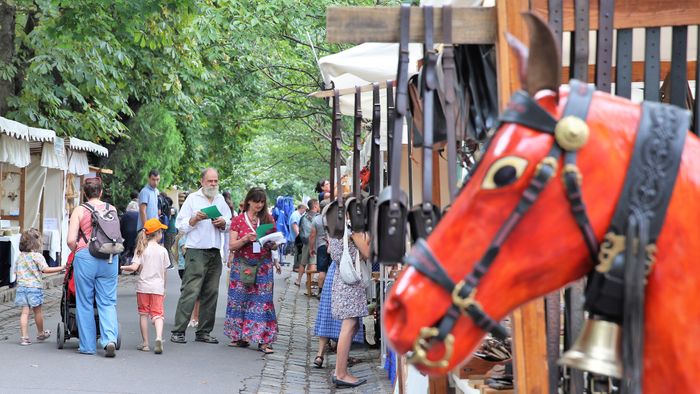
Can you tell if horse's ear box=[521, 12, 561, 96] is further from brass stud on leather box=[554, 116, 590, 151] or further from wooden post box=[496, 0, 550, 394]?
wooden post box=[496, 0, 550, 394]

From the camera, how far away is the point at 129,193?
100 ft

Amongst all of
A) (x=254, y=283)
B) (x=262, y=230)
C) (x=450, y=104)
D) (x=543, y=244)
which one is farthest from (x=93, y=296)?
(x=543, y=244)

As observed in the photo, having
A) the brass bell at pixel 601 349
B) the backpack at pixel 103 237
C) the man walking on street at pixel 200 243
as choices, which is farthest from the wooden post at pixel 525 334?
the man walking on street at pixel 200 243

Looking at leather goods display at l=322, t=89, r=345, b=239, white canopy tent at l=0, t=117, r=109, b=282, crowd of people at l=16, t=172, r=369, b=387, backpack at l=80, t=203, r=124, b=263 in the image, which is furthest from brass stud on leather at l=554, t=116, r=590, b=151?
white canopy tent at l=0, t=117, r=109, b=282

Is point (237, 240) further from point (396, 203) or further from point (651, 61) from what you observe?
point (651, 61)

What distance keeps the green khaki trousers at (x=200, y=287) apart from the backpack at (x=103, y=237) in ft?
4.84

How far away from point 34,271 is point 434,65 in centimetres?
949

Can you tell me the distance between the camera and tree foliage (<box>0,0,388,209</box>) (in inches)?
643

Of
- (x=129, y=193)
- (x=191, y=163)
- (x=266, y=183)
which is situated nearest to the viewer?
(x=129, y=193)

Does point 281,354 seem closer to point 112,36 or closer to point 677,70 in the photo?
point 112,36

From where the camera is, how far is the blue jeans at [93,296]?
11211 mm

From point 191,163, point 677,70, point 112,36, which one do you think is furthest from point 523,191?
point 191,163

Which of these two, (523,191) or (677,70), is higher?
(677,70)

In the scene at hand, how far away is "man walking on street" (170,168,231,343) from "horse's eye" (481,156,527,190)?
10.3m
